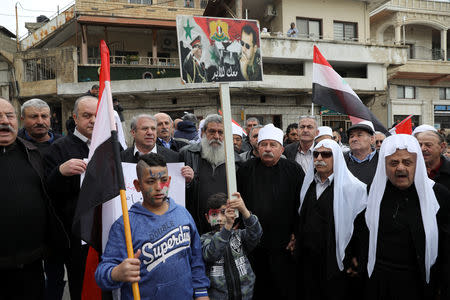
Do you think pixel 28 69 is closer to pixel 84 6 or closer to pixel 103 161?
pixel 84 6

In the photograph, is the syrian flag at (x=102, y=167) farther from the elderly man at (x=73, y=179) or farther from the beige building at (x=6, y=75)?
the beige building at (x=6, y=75)

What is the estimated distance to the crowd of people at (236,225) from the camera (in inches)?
89.0

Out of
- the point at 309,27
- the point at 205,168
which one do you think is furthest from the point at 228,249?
the point at 309,27

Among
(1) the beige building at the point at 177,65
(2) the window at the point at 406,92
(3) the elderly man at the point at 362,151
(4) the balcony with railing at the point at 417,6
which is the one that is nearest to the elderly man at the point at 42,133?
(3) the elderly man at the point at 362,151

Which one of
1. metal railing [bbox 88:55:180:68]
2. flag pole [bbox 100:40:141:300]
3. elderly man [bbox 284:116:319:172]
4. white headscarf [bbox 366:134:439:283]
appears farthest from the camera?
metal railing [bbox 88:55:180:68]

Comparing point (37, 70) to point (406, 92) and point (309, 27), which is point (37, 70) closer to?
point (309, 27)

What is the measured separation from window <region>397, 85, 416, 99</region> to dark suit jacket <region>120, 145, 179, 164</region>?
23331mm

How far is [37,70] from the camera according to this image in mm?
19453

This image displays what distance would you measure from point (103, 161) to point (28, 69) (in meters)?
21.0

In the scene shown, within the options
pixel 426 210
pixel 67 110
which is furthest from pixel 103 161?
pixel 67 110

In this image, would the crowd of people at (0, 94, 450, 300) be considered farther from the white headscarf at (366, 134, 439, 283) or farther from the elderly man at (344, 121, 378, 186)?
the elderly man at (344, 121, 378, 186)

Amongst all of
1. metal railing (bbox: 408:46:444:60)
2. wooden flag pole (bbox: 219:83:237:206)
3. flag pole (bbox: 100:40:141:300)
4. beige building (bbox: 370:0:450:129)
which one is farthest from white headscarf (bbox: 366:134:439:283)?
metal railing (bbox: 408:46:444:60)

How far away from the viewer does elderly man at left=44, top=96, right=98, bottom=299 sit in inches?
108

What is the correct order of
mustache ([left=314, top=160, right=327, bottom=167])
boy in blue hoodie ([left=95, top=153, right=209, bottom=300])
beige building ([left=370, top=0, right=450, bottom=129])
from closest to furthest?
1. boy in blue hoodie ([left=95, top=153, right=209, bottom=300])
2. mustache ([left=314, top=160, right=327, bottom=167])
3. beige building ([left=370, top=0, right=450, bottom=129])
